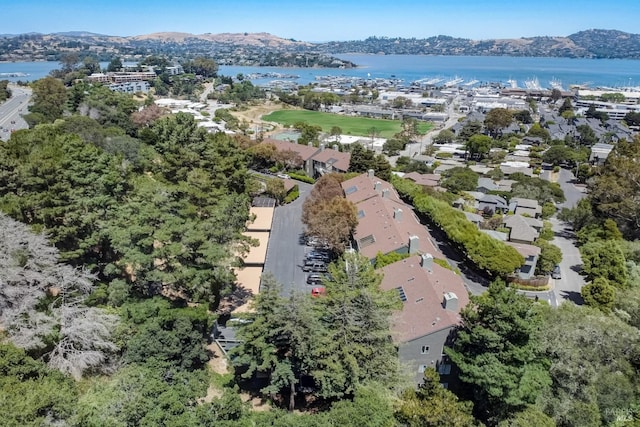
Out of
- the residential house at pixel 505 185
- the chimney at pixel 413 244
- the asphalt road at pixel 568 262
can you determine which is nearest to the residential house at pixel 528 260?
the asphalt road at pixel 568 262

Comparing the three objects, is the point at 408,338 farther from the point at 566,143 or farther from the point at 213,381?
the point at 566,143

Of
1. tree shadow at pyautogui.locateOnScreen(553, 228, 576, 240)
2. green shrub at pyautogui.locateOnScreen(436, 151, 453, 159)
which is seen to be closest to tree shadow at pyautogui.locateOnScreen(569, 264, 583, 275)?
tree shadow at pyautogui.locateOnScreen(553, 228, 576, 240)

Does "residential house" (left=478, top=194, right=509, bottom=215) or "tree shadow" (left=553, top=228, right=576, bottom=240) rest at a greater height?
"residential house" (left=478, top=194, right=509, bottom=215)

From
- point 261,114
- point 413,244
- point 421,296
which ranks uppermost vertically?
point 413,244

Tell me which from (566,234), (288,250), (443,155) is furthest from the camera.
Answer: (443,155)

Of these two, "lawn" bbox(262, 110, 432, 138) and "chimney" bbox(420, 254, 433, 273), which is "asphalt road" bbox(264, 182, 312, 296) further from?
"lawn" bbox(262, 110, 432, 138)

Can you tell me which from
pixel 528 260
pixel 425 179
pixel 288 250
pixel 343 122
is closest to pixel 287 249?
pixel 288 250

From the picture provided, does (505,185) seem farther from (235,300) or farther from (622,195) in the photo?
(235,300)

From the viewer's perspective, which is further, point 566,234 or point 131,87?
point 131,87
